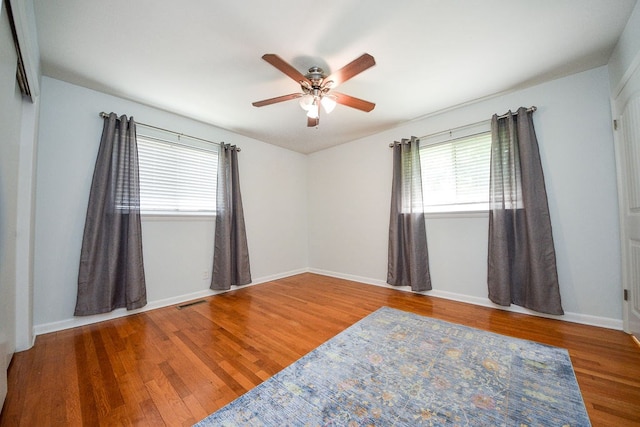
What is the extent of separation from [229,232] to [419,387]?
2.82 meters

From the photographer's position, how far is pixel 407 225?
3211 mm

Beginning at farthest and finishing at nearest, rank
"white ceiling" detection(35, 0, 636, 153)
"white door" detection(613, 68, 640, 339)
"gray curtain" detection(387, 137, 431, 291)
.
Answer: "gray curtain" detection(387, 137, 431, 291) → "white door" detection(613, 68, 640, 339) → "white ceiling" detection(35, 0, 636, 153)

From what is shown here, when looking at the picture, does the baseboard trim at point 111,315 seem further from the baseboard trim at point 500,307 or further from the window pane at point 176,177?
the baseboard trim at point 500,307

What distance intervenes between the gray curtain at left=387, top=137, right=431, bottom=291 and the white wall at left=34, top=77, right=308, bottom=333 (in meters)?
2.02

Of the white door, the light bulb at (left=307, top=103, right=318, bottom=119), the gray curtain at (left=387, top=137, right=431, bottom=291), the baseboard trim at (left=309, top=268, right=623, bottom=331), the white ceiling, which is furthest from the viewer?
the gray curtain at (left=387, top=137, right=431, bottom=291)

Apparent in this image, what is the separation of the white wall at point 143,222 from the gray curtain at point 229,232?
15cm

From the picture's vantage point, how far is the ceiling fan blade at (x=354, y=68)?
1604mm

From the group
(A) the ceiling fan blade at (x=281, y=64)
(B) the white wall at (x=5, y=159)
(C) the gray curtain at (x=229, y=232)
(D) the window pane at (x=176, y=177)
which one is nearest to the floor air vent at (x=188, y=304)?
(C) the gray curtain at (x=229, y=232)

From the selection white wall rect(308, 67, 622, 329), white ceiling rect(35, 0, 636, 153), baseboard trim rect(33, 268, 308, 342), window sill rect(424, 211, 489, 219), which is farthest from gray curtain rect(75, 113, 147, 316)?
window sill rect(424, 211, 489, 219)

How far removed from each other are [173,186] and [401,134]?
10.9 ft

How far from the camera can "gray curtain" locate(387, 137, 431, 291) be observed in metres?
3.07

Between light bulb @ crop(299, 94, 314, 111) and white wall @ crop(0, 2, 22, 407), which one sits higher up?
light bulb @ crop(299, 94, 314, 111)

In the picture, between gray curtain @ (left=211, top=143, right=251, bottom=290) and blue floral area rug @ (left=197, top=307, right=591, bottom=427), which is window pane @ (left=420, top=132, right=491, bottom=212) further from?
gray curtain @ (left=211, top=143, right=251, bottom=290)

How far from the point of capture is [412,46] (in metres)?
1.85
